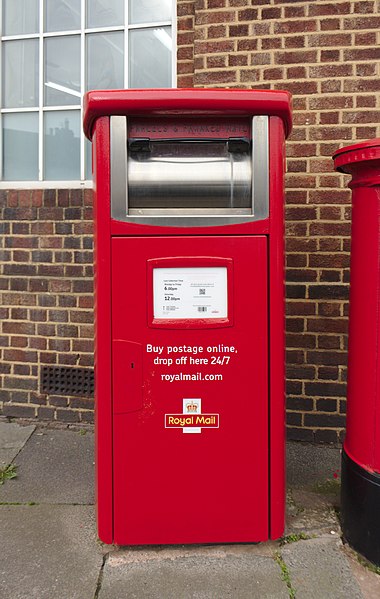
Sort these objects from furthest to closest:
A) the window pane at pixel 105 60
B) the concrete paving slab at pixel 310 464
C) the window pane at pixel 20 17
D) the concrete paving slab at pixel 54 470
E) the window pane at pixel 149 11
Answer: the window pane at pixel 20 17 < the window pane at pixel 105 60 < the window pane at pixel 149 11 < the concrete paving slab at pixel 310 464 < the concrete paving slab at pixel 54 470

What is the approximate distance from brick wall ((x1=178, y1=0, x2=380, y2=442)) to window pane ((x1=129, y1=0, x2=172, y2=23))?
39 cm

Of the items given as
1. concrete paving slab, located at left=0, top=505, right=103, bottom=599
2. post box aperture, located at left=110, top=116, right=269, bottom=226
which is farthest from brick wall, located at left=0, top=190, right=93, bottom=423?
post box aperture, located at left=110, top=116, right=269, bottom=226

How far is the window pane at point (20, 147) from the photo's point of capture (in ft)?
13.8

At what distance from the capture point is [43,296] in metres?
4.04

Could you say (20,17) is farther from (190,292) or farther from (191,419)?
(191,419)

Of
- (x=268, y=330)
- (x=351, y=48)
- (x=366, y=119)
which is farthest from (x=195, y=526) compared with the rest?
(x=351, y=48)

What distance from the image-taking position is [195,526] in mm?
2447

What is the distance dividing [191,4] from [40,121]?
145cm

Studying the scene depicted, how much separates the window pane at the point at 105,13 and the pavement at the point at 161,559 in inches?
133

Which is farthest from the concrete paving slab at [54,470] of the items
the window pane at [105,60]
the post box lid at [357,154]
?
the window pane at [105,60]

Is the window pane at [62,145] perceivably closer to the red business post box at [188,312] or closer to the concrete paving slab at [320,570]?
the red business post box at [188,312]

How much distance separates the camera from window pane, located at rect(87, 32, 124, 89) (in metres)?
4.03

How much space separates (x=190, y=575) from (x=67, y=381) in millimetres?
2035

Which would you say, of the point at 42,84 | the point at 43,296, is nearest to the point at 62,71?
the point at 42,84
